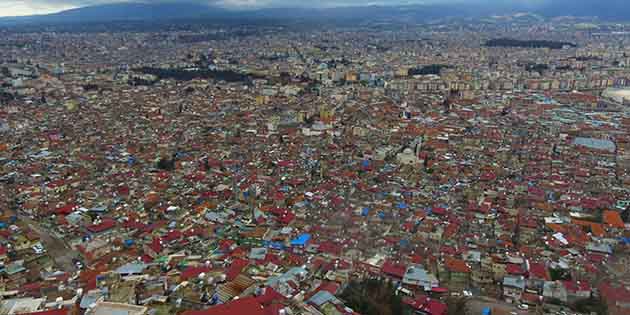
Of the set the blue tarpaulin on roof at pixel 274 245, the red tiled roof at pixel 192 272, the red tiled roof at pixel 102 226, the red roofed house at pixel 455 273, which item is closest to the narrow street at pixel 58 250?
the red tiled roof at pixel 102 226

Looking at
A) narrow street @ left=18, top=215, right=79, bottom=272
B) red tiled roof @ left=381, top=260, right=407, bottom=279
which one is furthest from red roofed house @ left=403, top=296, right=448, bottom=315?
narrow street @ left=18, top=215, right=79, bottom=272

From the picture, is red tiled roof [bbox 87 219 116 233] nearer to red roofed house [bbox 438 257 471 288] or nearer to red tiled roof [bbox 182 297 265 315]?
red tiled roof [bbox 182 297 265 315]

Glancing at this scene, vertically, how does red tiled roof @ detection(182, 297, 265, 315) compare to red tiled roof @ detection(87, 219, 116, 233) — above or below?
above

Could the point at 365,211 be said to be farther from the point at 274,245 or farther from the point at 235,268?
the point at 235,268

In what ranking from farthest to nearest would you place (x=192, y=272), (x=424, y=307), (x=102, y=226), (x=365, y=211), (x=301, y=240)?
(x=365, y=211) → (x=102, y=226) → (x=301, y=240) → (x=192, y=272) → (x=424, y=307)

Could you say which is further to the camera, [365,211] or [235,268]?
[365,211]

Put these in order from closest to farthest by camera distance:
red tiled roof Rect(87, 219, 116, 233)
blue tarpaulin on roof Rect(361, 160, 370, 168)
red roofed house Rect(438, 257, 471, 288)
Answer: red roofed house Rect(438, 257, 471, 288) < red tiled roof Rect(87, 219, 116, 233) < blue tarpaulin on roof Rect(361, 160, 370, 168)

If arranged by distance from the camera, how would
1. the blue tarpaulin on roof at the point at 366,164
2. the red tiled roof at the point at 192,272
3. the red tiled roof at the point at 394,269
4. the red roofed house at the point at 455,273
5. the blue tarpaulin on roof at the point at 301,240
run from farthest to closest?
the blue tarpaulin on roof at the point at 366,164 → the blue tarpaulin on roof at the point at 301,240 → the red roofed house at the point at 455,273 → the red tiled roof at the point at 394,269 → the red tiled roof at the point at 192,272

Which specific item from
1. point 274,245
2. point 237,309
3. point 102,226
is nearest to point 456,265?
point 274,245

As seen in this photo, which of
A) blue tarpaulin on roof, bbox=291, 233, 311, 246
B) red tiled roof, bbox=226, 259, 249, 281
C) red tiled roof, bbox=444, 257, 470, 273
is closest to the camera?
red tiled roof, bbox=226, 259, 249, 281

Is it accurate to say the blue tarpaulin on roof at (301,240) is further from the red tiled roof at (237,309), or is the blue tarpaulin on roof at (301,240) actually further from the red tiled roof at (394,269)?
the red tiled roof at (237,309)
